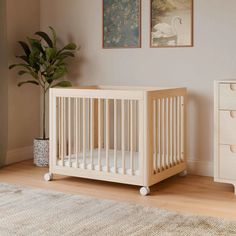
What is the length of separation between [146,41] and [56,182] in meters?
1.52

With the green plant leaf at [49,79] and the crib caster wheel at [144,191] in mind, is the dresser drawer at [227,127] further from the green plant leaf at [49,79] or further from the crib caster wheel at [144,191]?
the green plant leaf at [49,79]

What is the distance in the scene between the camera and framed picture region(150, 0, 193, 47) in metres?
4.30

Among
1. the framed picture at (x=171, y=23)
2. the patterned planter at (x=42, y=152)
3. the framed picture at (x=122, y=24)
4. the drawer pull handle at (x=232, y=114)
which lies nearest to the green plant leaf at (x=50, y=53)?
the framed picture at (x=122, y=24)

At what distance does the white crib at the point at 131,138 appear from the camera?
3729 mm

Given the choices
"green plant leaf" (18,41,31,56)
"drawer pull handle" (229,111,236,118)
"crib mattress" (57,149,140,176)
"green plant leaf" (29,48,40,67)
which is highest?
"green plant leaf" (18,41,31,56)

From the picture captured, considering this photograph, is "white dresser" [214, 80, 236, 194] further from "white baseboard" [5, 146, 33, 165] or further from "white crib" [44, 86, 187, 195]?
"white baseboard" [5, 146, 33, 165]

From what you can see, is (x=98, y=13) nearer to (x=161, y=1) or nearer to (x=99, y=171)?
(x=161, y=1)

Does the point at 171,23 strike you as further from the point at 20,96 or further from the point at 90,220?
the point at 90,220

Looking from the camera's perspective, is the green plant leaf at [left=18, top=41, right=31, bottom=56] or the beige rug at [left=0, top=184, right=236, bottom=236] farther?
the green plant leaf at [left=18, top=41, right=31, bottom=56]

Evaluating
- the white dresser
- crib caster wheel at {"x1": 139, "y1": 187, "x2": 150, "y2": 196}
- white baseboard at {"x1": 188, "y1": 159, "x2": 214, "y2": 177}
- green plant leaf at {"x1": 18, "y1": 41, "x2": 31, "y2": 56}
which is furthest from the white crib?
green plant leaf at {"x1": 18, "y1": 41, "x2": 31, "y2": 56}

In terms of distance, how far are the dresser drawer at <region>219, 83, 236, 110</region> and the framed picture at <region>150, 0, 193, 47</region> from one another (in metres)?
0.71

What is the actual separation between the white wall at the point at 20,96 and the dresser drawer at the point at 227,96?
2.14 metres

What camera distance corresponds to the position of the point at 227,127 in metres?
3.78

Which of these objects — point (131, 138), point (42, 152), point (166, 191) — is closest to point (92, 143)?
point (131, 138)
